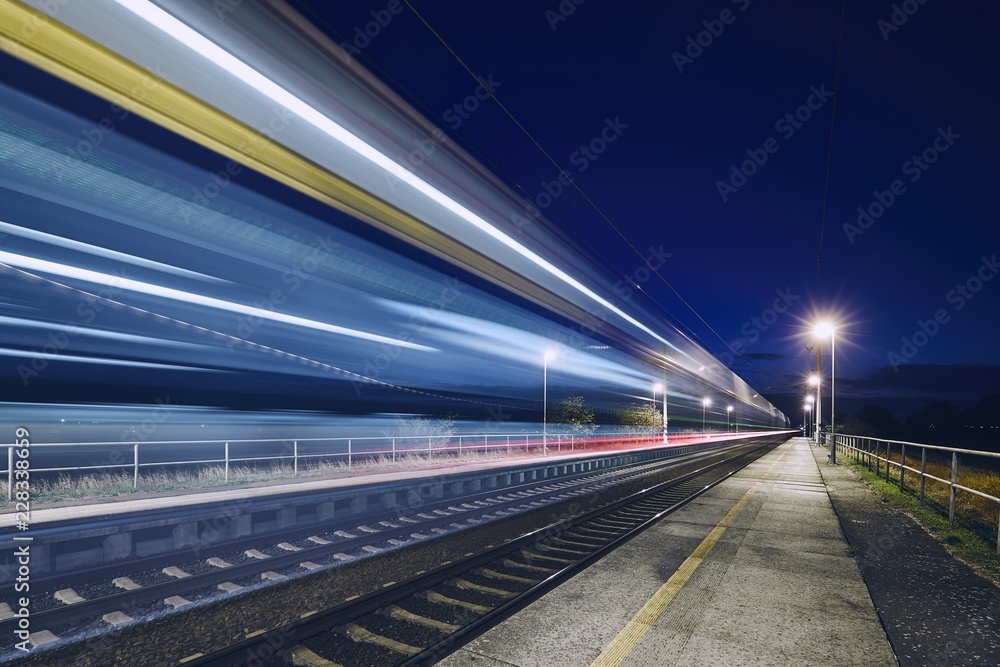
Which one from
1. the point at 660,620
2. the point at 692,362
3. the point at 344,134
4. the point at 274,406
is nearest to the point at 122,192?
the point at 344,134

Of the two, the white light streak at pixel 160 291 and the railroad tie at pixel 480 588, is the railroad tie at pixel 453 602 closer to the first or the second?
the railroad tie at pixel 480 588

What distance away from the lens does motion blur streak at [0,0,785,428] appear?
19.7ft

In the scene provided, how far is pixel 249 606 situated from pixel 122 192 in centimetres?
645

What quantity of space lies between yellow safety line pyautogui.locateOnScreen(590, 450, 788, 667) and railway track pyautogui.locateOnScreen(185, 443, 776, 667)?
951 millimetres

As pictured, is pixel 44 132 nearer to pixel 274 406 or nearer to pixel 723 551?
pixel 723 551

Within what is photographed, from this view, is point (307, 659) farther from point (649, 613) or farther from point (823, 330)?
point (823, 330)

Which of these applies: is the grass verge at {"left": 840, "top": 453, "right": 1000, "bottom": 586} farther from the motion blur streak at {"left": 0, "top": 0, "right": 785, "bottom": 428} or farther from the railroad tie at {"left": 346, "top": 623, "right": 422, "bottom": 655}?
the motion blur streak at {"left": 0, "top": 0, "right": 785, "bottom": 428}

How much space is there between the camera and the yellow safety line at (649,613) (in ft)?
12.1

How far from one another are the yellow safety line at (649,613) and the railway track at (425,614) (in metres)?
0.95

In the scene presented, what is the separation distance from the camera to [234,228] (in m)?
9.33

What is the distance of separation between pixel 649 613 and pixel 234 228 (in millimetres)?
8935

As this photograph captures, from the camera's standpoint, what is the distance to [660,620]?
168 inches

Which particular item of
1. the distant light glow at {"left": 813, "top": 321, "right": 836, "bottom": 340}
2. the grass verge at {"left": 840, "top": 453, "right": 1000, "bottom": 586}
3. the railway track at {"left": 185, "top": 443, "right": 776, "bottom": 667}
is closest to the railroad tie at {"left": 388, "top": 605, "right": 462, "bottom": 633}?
the railway track at {"left": 185, "top": 443, "right": 776, "bottom": 667}

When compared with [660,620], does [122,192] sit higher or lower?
higher
